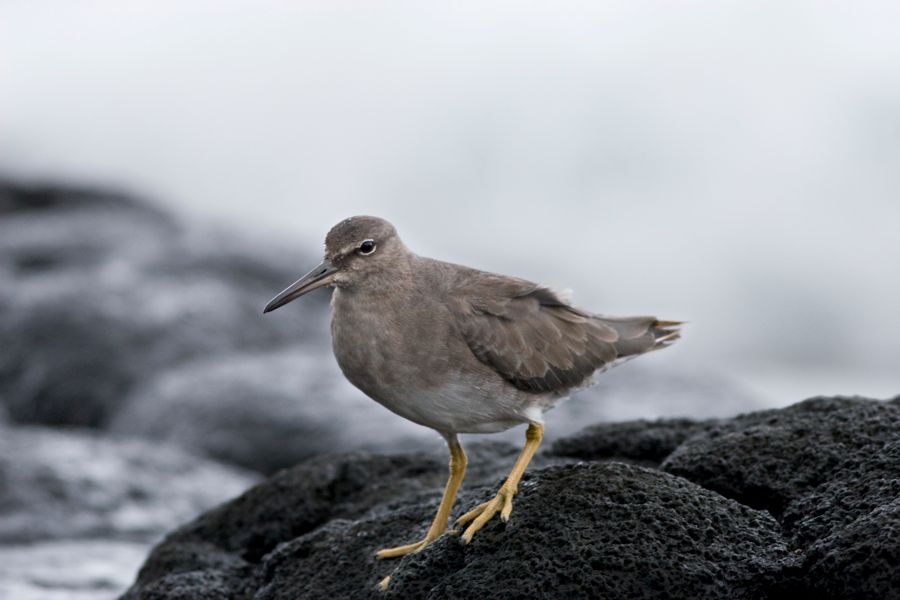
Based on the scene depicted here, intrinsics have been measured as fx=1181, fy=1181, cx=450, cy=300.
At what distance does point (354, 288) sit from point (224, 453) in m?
7.54

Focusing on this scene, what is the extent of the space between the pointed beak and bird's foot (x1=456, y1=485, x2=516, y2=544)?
4.94ft

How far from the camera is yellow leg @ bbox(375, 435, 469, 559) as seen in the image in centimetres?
628

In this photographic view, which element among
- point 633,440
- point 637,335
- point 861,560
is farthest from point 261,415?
point 861,560

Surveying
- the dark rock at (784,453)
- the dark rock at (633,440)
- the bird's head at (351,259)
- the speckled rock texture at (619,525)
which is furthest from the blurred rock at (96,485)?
the dark rock at (784,453)

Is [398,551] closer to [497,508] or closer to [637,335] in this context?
[497,508]

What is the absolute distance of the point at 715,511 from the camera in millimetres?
5668

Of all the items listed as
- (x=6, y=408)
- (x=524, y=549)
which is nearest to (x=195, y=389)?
(x=6, y=408)

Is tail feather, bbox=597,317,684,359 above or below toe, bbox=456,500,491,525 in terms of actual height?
above

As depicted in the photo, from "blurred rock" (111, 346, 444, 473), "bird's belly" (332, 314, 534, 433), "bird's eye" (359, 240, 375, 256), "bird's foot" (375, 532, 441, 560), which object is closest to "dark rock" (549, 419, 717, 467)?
"bird's belly" (332, 314, 534, 433)

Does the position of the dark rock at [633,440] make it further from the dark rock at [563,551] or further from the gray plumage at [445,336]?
the dark rock at [563,551]

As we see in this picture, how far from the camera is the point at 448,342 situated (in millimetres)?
6352

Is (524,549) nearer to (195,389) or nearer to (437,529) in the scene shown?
(437,529)

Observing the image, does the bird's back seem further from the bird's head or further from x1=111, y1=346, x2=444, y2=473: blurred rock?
x1=111, y1=346, x2=444, y2=473: blurred rock

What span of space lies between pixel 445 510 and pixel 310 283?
4.78 feet
